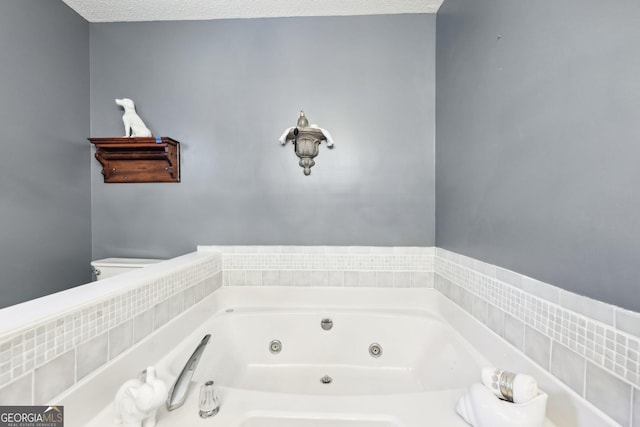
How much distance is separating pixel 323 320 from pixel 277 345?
0.32 m

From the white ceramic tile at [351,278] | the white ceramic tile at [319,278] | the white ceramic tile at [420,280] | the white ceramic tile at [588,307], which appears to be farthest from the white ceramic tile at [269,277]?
the white ceramic tile at [588,307]

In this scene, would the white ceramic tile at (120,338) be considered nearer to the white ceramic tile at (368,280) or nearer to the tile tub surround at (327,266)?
the tile tub surround at (327,266)

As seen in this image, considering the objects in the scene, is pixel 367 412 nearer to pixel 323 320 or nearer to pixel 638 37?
pixel 323 320

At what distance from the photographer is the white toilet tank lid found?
1.65 m

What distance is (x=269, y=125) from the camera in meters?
1.75

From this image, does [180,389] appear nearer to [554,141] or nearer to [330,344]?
[330,344]

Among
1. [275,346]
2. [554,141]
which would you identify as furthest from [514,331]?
[275,346]

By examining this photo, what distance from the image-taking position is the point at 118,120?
1.79 m

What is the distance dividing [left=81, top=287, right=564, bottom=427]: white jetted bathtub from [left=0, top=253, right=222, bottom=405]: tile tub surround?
0.21 m

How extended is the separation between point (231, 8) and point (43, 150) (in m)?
1.39

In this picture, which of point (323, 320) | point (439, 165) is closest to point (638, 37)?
point (439, 165)

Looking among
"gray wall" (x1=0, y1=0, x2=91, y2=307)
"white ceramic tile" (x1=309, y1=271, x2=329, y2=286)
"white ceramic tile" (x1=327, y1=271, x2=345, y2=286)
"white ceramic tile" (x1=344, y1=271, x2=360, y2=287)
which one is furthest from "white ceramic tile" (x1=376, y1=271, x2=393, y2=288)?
"gray wall" (x1=0, y1=0, x2=91, y2=307)

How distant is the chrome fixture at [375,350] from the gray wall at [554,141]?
2.56 feet

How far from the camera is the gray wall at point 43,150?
1334 millimetres
